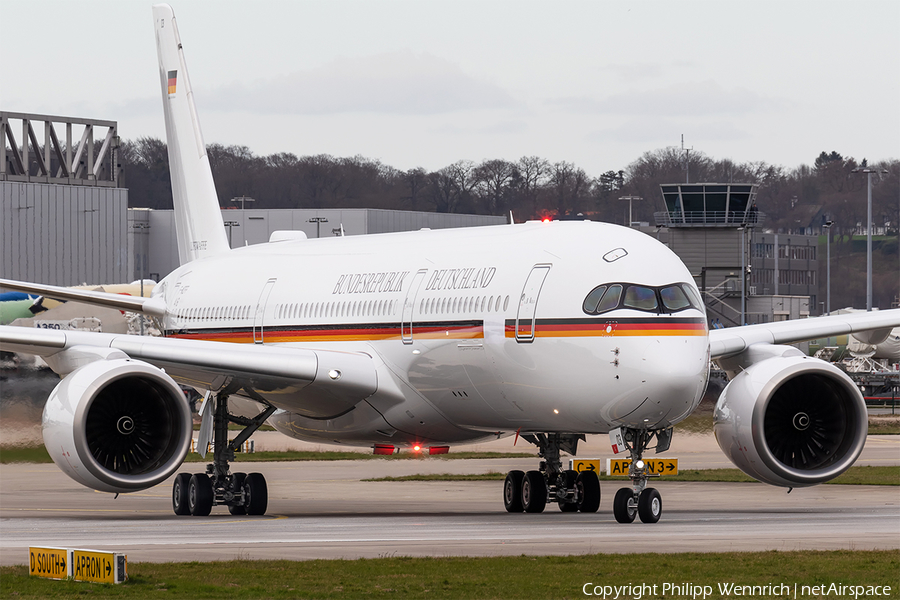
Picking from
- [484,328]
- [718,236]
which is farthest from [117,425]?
[718,236]

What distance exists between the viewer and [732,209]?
93.8m

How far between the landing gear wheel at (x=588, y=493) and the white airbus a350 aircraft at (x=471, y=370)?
0.05 m

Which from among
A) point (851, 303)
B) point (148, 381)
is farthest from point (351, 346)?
point (851, 303)

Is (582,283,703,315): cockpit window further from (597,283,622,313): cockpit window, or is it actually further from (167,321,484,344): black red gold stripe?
(167,321,484,344): black red gold stripe

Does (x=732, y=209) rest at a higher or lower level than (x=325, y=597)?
higher

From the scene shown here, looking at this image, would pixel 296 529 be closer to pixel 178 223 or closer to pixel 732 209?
pixel 178 223

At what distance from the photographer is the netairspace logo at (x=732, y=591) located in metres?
12.9

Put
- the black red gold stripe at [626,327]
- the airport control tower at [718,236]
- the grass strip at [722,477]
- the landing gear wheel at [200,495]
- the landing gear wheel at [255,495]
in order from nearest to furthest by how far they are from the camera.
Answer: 1. the black red gold stripe at [626,327]
2. the landing gear wheel at [200,495]
3. the landing gear wheel at [255,495]
4. the grass strip at [722,477]
5. the airport control tower at [718,236]

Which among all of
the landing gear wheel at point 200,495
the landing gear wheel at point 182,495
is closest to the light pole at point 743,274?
the landing gear wheel at point 182,495

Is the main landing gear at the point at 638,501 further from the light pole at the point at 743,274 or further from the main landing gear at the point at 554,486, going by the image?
the light pole at the point at 743,274

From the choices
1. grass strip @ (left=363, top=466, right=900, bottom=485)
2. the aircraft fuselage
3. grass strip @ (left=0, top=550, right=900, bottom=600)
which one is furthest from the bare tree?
grass strip @ (left=0, top=550, right=900, bottom=600)

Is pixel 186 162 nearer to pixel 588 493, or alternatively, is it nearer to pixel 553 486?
pixel 553 486

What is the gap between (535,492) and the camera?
23.9 meters

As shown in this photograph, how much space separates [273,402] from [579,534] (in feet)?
28.2
